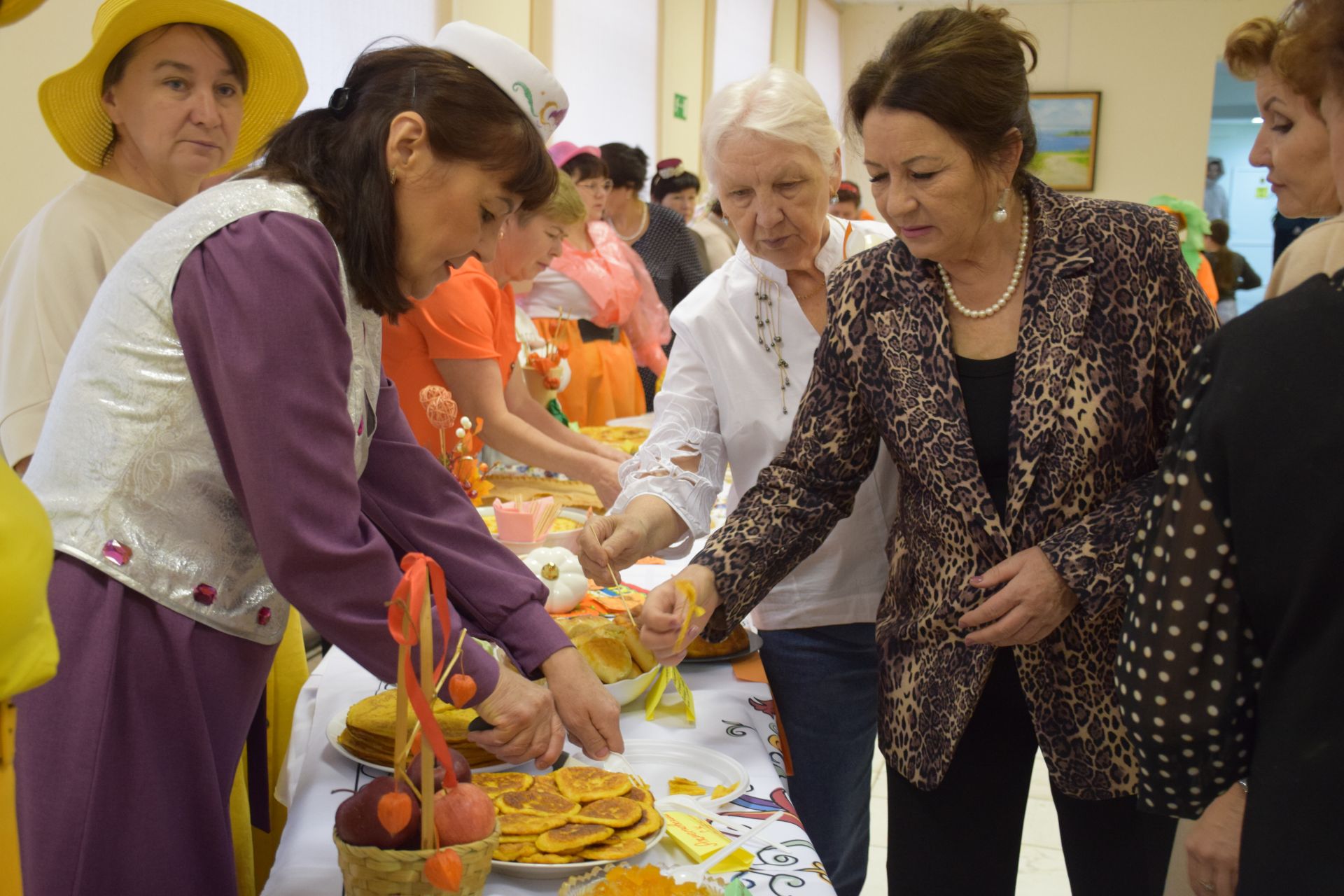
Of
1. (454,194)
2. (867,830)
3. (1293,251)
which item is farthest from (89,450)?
(1293,251)

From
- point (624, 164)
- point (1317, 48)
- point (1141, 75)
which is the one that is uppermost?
point (1141, 75)

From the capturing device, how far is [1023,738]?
1.57 meters

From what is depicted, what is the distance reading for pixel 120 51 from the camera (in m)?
1.98

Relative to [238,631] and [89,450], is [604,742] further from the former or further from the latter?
[89,450]

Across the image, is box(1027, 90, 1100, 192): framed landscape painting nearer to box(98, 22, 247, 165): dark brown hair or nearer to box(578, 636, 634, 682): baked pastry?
box(98, 22, 247, 165): dark brown hair

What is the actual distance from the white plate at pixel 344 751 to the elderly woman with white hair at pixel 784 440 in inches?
20.2

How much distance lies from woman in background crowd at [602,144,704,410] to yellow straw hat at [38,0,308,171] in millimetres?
3414

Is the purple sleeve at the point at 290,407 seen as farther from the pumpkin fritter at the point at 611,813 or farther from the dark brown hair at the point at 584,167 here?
the dark brown hair at the point at 584,167

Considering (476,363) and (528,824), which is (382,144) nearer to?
(528,824)

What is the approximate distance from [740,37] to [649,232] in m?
4.24

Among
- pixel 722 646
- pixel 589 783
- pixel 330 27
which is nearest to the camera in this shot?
pixel 589 783

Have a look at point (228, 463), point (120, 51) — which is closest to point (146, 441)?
point (228, 463)

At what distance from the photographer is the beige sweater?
1537 mm

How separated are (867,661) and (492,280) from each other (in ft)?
4.86
